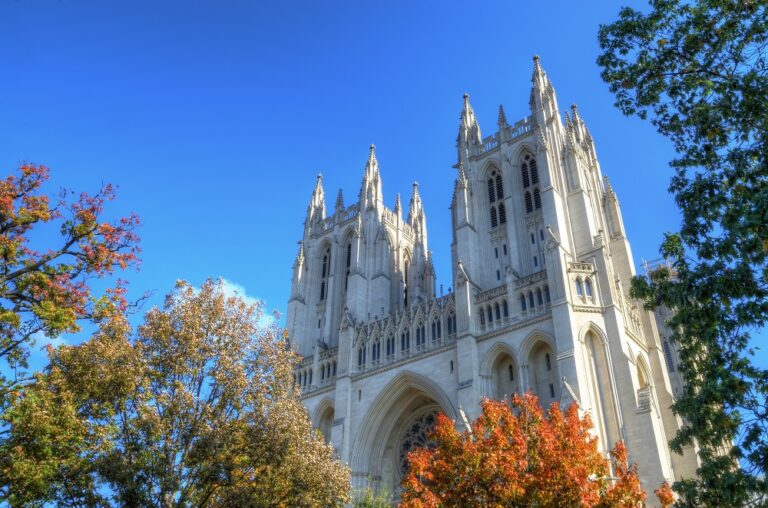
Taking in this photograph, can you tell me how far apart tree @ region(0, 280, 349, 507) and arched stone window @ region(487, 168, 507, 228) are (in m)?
25.7

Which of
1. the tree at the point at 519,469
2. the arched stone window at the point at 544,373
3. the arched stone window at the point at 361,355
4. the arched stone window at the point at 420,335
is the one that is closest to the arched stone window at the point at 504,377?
the arched stone window at the point at 544,373

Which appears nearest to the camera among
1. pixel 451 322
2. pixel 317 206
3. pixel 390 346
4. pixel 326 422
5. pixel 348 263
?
pixel 451 322

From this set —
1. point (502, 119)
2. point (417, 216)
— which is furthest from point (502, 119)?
point (417, 216)

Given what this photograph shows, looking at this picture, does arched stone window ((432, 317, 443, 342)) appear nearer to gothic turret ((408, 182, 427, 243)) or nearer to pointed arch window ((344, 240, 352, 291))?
pointed arch window ((344, 240, 352, 291))

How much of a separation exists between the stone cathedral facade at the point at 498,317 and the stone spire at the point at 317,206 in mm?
4887

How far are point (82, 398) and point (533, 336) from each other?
76.9 feet

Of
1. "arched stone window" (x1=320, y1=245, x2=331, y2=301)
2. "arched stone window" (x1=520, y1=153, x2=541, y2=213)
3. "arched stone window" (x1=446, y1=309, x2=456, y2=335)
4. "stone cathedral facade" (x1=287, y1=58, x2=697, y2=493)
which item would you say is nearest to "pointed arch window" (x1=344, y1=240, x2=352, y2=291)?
"stone cathedral facade" (x1=287, y1=58, x2=697, y2=493)

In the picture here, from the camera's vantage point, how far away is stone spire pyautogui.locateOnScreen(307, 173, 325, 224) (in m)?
58.2

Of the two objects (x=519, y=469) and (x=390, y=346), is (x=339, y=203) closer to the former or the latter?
(x=390, y=346)

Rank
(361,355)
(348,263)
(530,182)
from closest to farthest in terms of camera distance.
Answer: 1. (361,355)
2. (530,182)
3. (348,263)

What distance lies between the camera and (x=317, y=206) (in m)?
59.8

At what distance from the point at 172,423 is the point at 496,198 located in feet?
103

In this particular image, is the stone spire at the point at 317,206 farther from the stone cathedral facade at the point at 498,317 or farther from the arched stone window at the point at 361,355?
the arched stone window at the point at 361,355

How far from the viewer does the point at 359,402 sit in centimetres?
4038
